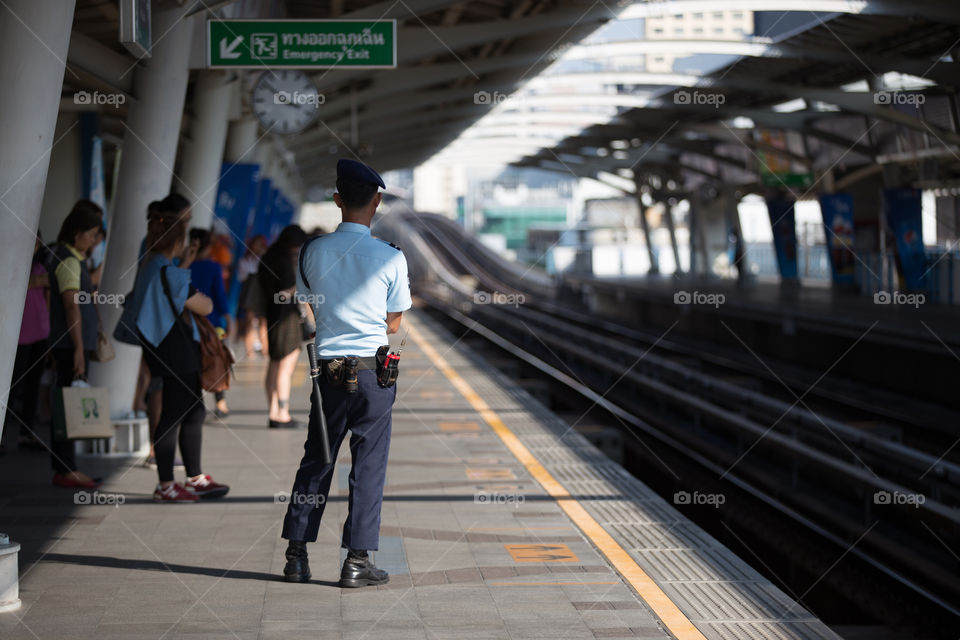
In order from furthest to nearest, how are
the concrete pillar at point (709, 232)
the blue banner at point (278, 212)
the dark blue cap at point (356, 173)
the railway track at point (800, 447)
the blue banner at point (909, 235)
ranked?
1. the concrete pillar at point (709, 232)
2. the blue banner at point (278, 212)
3. the blue banner at point (909, 235)
4. the railway track at point (800, 447)
5. the dark blue cap at point (356, 173)

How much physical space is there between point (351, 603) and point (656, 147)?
3620 centimetres

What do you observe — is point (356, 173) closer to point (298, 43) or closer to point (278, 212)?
point (298, 43)

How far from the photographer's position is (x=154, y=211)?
7.14 metres

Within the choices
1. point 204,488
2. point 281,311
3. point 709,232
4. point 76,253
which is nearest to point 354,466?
point 204,488

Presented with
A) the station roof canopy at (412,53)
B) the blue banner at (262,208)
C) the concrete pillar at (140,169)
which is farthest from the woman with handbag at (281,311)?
the blue banner at (262,208)

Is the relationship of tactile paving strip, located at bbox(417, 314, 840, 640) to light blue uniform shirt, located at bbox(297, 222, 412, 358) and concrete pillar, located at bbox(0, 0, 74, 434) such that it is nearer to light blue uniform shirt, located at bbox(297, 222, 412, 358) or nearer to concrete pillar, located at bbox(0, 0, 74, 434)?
light blue uniform shirt, located at bbox(297, 222, 412, 358)

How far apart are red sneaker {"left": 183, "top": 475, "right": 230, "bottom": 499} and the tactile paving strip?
2103 millimetres

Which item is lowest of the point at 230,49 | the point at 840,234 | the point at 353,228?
the point at 353,228

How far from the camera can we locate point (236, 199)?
16.3m

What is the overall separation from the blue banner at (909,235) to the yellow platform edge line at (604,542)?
609 inches

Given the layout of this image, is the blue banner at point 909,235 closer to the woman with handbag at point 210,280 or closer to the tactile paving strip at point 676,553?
the tactile paving strip at point 676,553

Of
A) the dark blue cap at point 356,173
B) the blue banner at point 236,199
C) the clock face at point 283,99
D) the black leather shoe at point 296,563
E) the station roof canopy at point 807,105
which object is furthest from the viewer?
the station roof canopy at point 807,105

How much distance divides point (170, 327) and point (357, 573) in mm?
2332

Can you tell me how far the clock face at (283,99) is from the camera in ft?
48.9
